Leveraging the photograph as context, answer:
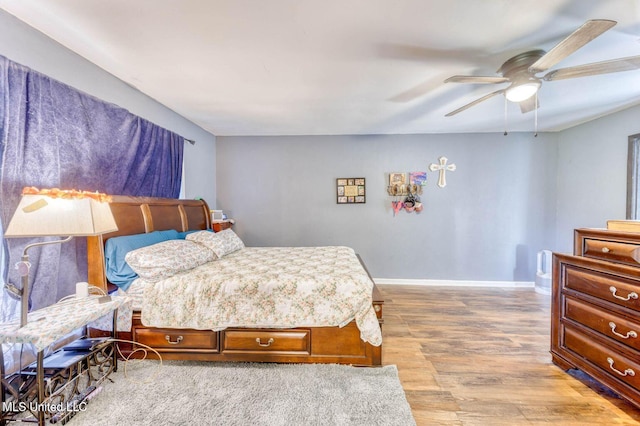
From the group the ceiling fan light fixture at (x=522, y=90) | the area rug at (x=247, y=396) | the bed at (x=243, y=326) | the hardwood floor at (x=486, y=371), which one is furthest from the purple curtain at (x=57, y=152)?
the ceiling fan light fixture at (x=522, y=90)

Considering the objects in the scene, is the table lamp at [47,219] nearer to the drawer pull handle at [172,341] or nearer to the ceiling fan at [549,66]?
the drawer pull handle at [172,341]

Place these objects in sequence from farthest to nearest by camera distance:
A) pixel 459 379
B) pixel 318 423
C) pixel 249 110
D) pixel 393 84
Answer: pixel 249 110, pixel 393 84, pixel 459 379, pixel 318 423

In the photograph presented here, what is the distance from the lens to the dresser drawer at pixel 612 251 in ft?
5.13

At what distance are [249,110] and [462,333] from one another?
3431 millimetres

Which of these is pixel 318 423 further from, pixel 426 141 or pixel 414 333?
pixel 426 141

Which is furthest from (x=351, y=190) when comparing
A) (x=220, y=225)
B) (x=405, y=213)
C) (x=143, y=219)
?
(x=143, y=219)

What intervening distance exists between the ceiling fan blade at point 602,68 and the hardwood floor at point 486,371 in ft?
7.11

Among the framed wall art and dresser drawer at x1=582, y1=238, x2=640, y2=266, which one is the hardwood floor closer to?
dresser drawer at x1=582, y1=238, x2=640, y2=266

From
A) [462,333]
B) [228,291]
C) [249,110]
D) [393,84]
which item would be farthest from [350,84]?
[462,333]

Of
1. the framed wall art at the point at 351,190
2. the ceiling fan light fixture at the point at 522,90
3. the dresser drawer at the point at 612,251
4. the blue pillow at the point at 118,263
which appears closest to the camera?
the dresser drawer at the point at 612,251

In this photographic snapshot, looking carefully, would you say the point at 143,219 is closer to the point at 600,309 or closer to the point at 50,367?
the point at 50,367

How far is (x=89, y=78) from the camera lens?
204cm

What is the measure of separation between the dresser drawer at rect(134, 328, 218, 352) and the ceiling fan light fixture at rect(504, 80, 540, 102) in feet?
9.88

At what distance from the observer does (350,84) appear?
7.71 ft
